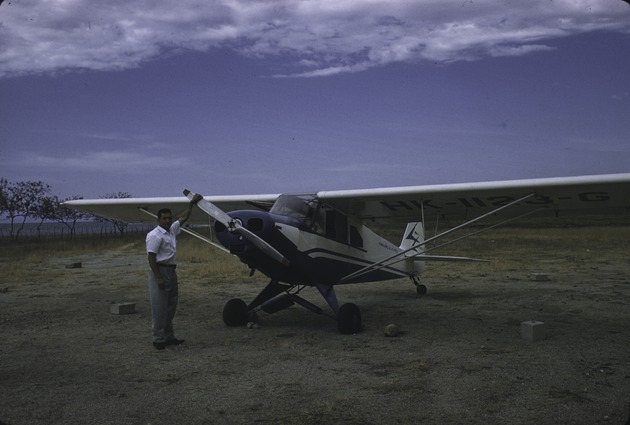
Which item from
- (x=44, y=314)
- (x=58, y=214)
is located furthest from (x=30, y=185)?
(x=44, y=314)

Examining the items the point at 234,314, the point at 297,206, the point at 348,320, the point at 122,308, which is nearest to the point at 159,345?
the point at 234,314

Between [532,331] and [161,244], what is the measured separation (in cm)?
549

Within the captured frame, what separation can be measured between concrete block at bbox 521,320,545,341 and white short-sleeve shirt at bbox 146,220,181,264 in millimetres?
5272

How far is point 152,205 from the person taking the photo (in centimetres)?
1195

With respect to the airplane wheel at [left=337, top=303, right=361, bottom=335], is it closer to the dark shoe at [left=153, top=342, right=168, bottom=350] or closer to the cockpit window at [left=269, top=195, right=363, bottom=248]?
the cockpit window at [left=269, top=195, right=363, bottom=248]

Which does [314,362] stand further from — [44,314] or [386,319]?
[44,314]

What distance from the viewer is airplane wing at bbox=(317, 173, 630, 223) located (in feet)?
26.4

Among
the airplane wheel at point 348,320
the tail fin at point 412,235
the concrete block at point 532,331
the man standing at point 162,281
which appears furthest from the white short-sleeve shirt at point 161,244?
the tail fin at point 412,235

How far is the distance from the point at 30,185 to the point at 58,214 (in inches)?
177

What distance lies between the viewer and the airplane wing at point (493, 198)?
26.4 ft

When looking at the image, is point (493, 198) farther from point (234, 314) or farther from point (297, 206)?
point (234, 314)

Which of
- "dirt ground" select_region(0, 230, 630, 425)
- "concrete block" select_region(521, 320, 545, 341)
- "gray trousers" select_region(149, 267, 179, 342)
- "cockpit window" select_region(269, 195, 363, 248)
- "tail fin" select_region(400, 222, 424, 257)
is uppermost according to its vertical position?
"cockpit window" select_region(269, 195, 363, 248)

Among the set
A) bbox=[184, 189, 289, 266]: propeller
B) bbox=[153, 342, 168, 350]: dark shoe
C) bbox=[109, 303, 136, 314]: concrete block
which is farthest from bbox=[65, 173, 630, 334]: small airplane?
bbox=[109, 303, 136, 314]: concrete block

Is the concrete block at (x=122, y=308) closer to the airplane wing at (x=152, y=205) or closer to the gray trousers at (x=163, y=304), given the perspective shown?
the airplane wing at (x=152, y=205)
